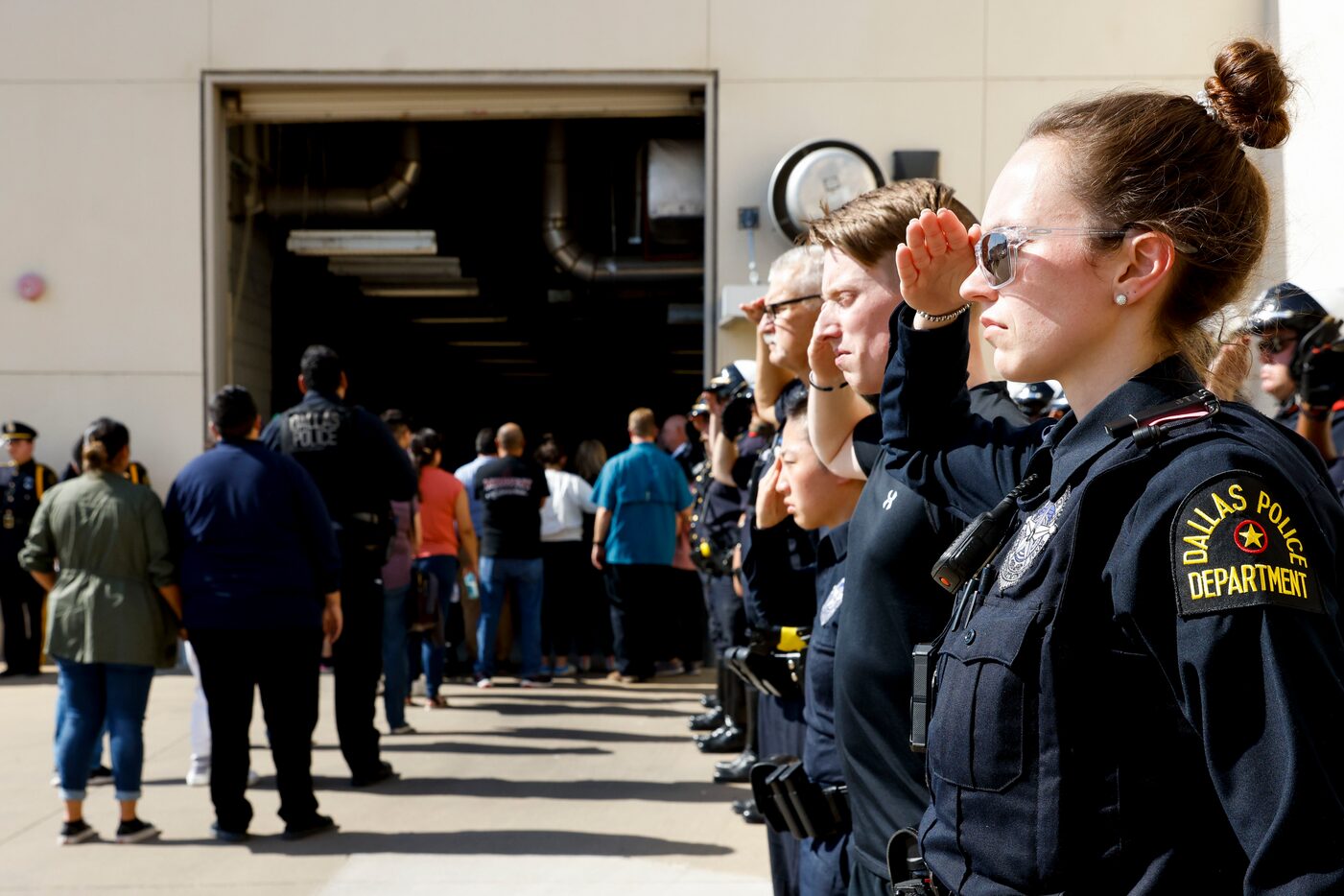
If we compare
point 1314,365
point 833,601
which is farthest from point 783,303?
point 1314,365

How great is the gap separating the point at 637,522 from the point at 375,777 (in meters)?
3.73

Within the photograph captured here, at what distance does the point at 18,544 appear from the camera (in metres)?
10.1

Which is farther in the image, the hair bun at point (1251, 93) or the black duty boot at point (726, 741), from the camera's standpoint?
the black duty boot at point (726, 741)

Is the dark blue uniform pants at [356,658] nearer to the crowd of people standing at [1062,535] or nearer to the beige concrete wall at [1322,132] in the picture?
the crowd of people standing at [1062,535]

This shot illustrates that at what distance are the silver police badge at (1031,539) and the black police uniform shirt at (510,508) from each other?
890 centimetres

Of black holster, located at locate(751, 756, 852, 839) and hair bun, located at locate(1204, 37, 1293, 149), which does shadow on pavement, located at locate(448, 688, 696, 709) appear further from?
hair bun, located at locate(1204, 37, 1293, 149)

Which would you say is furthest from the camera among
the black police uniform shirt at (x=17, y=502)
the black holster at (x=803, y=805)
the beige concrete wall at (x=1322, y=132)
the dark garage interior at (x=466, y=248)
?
the dark garage interior at (x=466, y=248)

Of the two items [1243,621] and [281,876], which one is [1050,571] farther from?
[281,876]

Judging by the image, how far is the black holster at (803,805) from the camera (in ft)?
9.33

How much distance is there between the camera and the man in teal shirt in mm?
10234

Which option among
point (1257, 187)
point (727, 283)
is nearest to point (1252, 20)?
point (727, 283)

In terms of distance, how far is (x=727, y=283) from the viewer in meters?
10.8

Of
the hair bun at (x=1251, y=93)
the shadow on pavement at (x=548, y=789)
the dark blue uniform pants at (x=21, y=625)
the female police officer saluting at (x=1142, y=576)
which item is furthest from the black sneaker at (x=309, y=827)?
the dark blue uniform pants at (x=21, y=625)

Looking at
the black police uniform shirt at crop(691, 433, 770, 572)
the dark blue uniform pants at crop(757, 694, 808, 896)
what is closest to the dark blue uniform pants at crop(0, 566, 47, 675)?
the black police uniform shirt at crop(691, 433, 770, 572)
